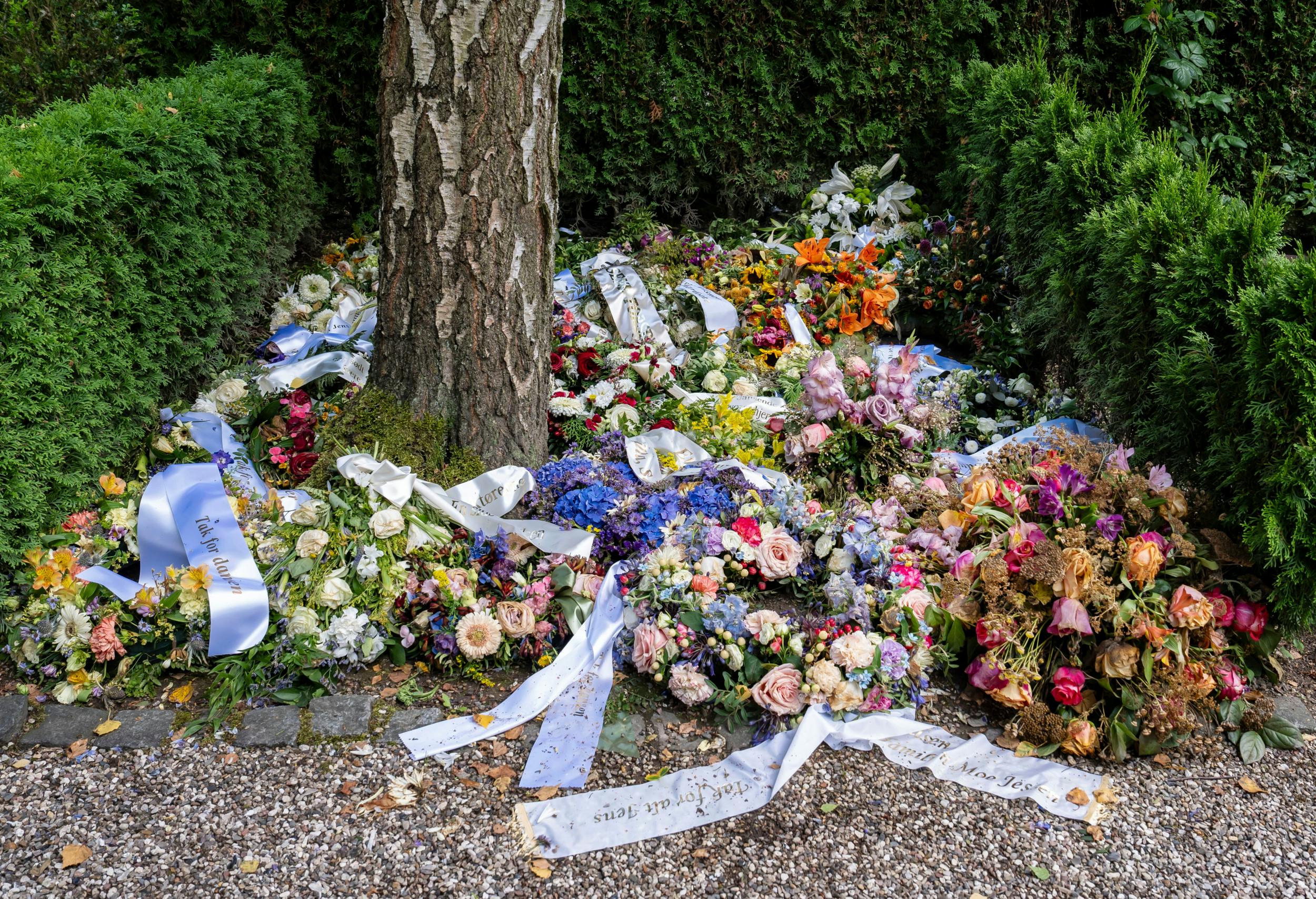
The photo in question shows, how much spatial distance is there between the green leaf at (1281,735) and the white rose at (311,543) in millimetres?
2925

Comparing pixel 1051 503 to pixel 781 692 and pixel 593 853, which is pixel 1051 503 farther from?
pixel 593 853

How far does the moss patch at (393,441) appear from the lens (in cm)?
321

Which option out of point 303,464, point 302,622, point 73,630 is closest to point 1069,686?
point 302,622

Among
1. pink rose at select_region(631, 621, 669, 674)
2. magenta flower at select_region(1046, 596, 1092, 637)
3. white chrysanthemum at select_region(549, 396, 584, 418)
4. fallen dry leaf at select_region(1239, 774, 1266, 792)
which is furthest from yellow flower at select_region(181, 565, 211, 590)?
fallen dry leaf at select_region(1239, 774, 1266, 792)

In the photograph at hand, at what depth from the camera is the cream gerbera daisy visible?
2.71 metres

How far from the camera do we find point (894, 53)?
5.46 meters

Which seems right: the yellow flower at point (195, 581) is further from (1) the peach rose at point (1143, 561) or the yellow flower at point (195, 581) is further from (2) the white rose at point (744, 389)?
(1) the peach rose at point (1143, 561)

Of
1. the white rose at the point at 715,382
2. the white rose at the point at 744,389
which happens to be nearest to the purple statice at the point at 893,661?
the white rose at the point at 744,389

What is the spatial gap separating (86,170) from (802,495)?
103 inches

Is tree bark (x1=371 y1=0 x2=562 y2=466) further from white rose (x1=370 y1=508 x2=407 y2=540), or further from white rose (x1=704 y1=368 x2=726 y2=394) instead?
white rose (x1=704 y1=368 x2=726 y2=394)

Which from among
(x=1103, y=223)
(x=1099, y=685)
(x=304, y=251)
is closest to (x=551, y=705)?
(x=1099, y=685)

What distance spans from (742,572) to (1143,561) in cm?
119

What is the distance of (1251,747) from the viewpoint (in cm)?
262

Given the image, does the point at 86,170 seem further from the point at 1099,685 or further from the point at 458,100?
the point at 1099,685
